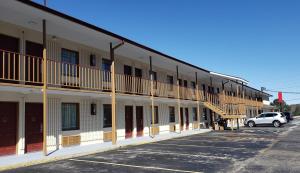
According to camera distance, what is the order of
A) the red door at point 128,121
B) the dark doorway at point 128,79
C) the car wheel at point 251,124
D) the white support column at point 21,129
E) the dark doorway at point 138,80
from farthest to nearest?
the car wheel at point 251,124 → the dark doorway at point 138,80 → the red door at point 128,121 → the dark doorway at point 128,79 → the white support column at point 21,129

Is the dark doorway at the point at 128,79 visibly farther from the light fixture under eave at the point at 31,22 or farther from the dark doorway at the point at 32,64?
the light fixture under eave at the point at 31,22

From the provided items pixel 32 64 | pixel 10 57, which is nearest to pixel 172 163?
pixel 32 64

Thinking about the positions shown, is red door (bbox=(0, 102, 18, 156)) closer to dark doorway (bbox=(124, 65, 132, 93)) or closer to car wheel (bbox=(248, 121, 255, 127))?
dark doorway (bbox=(124, 65, 132, 93))

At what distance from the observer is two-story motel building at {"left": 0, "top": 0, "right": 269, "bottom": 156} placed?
12.7 m

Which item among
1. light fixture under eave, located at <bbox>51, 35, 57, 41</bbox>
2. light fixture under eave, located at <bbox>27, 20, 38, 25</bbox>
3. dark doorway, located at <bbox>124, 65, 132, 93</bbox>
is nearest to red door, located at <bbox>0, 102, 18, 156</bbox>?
light fixture under eave, located at <bbox>27, 20, 38, 25</bbox>

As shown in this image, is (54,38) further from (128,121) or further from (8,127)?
(128,121)

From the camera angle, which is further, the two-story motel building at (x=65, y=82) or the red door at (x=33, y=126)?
the red door at (x=33, y=126)

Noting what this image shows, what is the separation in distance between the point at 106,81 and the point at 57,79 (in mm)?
3862

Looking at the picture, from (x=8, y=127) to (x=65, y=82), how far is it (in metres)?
3.56

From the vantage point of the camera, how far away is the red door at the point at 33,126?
13.7 m

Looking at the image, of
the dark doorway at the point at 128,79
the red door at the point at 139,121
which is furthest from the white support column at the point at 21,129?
the red door at the point at 139,121

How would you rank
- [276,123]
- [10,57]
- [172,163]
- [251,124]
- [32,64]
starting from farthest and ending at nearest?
[251,124], [276,123], [32,64], [10,57], [172,163]

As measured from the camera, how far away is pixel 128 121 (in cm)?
2094

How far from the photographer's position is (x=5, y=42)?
13.1 meters
